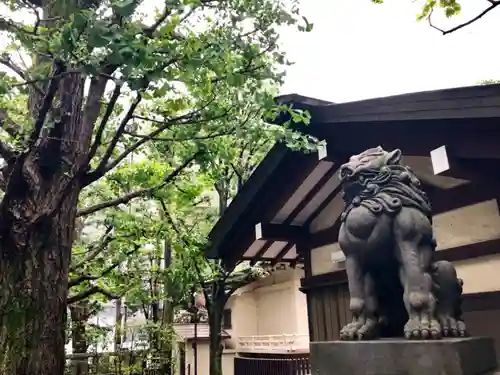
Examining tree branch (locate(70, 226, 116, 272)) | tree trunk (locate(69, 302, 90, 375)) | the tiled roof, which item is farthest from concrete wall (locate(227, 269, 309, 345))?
tree branch (locate(70, 226, 116, 272))

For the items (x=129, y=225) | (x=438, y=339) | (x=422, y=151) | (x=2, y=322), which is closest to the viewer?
(x=438, y=339)

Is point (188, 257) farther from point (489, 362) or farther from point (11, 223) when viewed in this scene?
point (489, 362)

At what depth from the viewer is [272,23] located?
3920 mm

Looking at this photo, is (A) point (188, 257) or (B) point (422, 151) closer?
(B) point (422, 151)

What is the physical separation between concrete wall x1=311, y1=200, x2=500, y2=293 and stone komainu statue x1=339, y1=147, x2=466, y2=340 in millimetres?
2005

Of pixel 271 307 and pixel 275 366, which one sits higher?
pixel 271 307

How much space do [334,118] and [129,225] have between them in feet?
12.0

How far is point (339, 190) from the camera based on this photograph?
20.9 feet

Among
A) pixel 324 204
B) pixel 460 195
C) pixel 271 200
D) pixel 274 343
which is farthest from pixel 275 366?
pixel 460 195

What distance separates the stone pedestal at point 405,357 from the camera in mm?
2263

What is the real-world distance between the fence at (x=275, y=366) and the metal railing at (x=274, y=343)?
1.88 ft

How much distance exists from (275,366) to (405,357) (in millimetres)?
8990

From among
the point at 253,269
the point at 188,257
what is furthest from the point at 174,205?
the point at 253,269

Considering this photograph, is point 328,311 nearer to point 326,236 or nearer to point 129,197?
point 326,236
